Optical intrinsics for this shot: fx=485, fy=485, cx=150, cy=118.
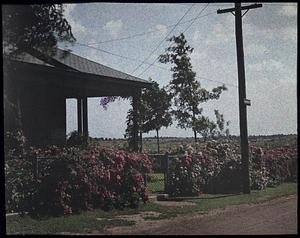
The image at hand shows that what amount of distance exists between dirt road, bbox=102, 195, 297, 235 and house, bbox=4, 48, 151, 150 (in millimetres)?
3279

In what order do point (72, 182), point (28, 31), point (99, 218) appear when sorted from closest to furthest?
point (28, 31), point (99, 218), point (72, 182)

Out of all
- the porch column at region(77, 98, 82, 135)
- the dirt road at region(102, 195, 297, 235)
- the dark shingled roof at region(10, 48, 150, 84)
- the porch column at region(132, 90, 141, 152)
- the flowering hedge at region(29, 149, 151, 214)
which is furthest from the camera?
the porch column at region(132, 90, 141, 152)

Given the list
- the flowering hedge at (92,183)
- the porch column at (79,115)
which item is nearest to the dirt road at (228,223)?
the flowering hedge at (92,183)

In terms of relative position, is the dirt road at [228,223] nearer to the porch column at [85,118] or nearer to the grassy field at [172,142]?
the grassy field at [172,142]

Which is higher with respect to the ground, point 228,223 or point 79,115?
point 79,115

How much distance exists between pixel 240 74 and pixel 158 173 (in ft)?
11.1

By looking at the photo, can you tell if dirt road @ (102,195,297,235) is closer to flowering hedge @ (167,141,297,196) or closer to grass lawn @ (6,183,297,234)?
grass lawn @ (6,183,297,234)

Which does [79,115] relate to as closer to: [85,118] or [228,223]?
[85,118]

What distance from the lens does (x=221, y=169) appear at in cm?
1402

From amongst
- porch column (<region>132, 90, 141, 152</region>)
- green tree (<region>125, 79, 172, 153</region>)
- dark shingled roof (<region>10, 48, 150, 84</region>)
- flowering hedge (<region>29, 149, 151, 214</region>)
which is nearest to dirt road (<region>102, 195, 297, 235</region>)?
flowering hedge (<region>29, 149, 151, 214</region>)

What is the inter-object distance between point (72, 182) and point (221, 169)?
→ 19.3 ft

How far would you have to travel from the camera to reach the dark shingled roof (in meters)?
8.23

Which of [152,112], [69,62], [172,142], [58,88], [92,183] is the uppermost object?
[69,62]

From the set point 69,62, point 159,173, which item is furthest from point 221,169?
point 69,62
